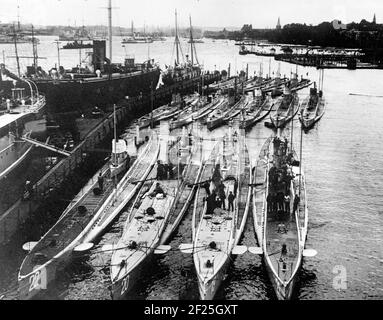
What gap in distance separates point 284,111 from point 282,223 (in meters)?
33.1

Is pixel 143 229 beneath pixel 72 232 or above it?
above

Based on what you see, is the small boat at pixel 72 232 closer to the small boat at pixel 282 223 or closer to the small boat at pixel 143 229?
A: the small boat at pixel 143 229

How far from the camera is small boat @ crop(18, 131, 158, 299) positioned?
57.5 ft

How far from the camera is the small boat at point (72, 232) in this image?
17516mm

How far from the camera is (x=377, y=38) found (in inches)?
3223

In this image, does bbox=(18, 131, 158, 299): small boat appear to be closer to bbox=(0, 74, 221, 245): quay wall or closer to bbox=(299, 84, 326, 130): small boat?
bbox=(0, 74, 221, 245): quay wall

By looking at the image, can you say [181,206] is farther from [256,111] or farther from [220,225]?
[256,111]

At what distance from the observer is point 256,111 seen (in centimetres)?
5178

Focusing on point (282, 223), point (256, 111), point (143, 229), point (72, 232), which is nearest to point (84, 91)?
point (256, 111)

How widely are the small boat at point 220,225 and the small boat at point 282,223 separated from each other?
974mm

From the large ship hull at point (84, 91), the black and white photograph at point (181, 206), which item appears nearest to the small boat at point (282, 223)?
the black and white photograph at point (181, 206)

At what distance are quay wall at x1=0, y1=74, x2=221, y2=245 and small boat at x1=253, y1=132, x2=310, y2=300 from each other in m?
11.1
